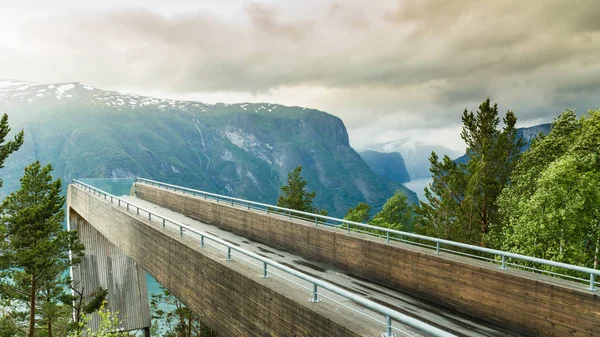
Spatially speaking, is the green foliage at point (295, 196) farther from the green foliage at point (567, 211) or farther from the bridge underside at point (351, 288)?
the green foliage at point (567, 211)

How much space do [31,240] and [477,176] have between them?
80.6 ft

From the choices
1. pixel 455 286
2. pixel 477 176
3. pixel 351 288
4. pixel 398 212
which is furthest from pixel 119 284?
pixel 398 212

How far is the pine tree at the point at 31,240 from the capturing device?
2039 centimetres

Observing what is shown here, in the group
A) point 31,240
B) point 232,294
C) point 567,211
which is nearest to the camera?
point 232,294

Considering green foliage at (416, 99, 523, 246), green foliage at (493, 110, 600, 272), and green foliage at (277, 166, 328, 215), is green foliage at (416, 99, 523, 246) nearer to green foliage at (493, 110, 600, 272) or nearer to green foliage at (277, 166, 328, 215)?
green foliage at (493, 110, 600, 272)

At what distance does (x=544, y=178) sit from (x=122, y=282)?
1062 inches

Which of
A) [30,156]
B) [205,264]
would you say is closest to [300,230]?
[205,264]

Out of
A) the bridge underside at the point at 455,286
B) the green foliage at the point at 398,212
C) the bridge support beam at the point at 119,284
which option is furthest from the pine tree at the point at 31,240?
the green foliage at the point at 398,212

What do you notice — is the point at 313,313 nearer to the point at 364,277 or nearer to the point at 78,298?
the point at 364,277

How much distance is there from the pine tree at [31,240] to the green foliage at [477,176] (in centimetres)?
2245

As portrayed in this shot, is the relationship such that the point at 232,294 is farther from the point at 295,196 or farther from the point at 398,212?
the point at 398,212

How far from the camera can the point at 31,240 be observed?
21.7m

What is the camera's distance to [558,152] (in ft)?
65.2

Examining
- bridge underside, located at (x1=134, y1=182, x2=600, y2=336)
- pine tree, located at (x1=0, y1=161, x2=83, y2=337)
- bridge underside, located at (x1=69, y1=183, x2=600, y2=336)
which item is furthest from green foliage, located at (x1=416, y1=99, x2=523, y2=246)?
pine tree, located at (x1=0, y1=161, x2=83, y2=337)
